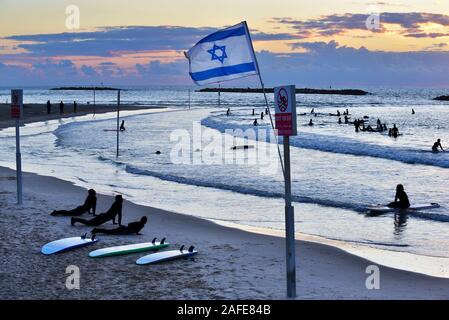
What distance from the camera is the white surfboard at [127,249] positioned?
1050 cm

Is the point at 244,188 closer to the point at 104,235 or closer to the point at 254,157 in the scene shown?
the point at 104,235

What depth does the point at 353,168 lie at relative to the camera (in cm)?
2862

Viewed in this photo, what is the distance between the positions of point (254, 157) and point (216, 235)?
19.9 m

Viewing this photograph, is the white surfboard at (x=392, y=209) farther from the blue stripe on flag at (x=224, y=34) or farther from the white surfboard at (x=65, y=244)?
the blue stripe on flag at (x=224, y=34)

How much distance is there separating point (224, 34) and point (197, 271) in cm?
377

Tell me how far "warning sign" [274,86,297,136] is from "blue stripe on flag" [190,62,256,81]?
992 millimetres

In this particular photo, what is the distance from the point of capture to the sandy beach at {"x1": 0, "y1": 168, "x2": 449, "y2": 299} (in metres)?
8.52

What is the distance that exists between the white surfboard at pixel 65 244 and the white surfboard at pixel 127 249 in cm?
53

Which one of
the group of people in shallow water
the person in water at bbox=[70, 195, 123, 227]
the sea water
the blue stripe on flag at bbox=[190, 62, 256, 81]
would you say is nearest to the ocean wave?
the sea water

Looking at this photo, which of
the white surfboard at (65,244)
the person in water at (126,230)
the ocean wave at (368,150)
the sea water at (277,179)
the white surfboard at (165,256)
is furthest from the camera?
the ocean wave at (368,150)

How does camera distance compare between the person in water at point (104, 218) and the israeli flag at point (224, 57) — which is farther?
the person in water at point (104, 218)

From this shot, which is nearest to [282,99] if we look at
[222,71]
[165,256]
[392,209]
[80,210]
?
[222,71]

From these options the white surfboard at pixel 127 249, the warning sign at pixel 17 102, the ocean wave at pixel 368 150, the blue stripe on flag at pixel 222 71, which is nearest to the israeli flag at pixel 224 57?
the blue stripe on flag at pixel 222 71
